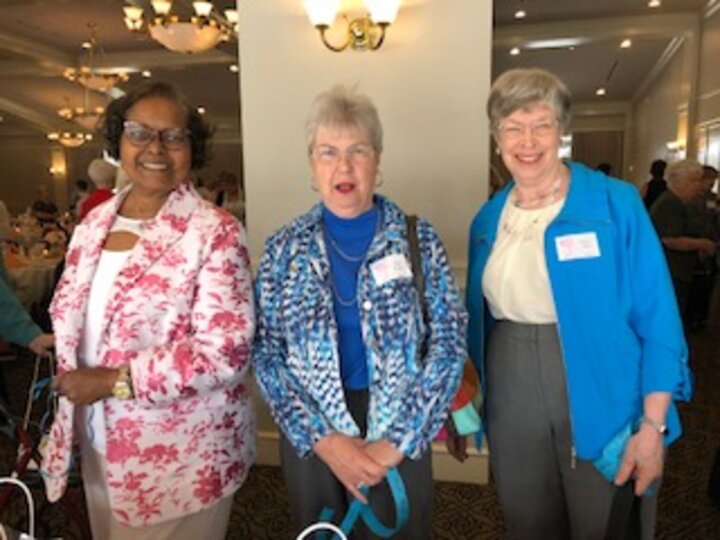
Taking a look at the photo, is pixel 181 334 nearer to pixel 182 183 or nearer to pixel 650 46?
pixel 182 183

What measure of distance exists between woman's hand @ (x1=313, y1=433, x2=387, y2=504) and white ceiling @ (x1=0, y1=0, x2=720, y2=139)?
7.51 m

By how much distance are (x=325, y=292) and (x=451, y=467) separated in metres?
2.00

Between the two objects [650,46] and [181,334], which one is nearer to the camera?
[181,334]

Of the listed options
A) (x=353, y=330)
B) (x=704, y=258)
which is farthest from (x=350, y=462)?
(x=704, y=258)

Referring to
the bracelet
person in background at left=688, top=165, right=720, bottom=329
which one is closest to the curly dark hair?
the bracelet

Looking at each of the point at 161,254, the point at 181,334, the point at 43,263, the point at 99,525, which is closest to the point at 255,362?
the point at 181,334

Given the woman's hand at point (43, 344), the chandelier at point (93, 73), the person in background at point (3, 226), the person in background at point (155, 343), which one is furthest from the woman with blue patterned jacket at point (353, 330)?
the chandelier at point (93, 73)

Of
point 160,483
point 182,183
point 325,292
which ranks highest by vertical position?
point 182,183

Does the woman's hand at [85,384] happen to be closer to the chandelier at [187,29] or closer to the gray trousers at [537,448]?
the gray trousers at [537,448]

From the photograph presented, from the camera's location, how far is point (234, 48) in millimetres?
10055

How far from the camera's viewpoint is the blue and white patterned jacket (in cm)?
142

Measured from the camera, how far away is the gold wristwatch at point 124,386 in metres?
1.32

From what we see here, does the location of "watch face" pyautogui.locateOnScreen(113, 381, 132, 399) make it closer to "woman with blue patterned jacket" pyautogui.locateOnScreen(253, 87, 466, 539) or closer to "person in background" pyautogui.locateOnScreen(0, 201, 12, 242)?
"woman with blue patterned jacket" pyautogui.locateOnScreen(253, 87, 466, 539)

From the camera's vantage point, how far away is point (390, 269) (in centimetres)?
144
